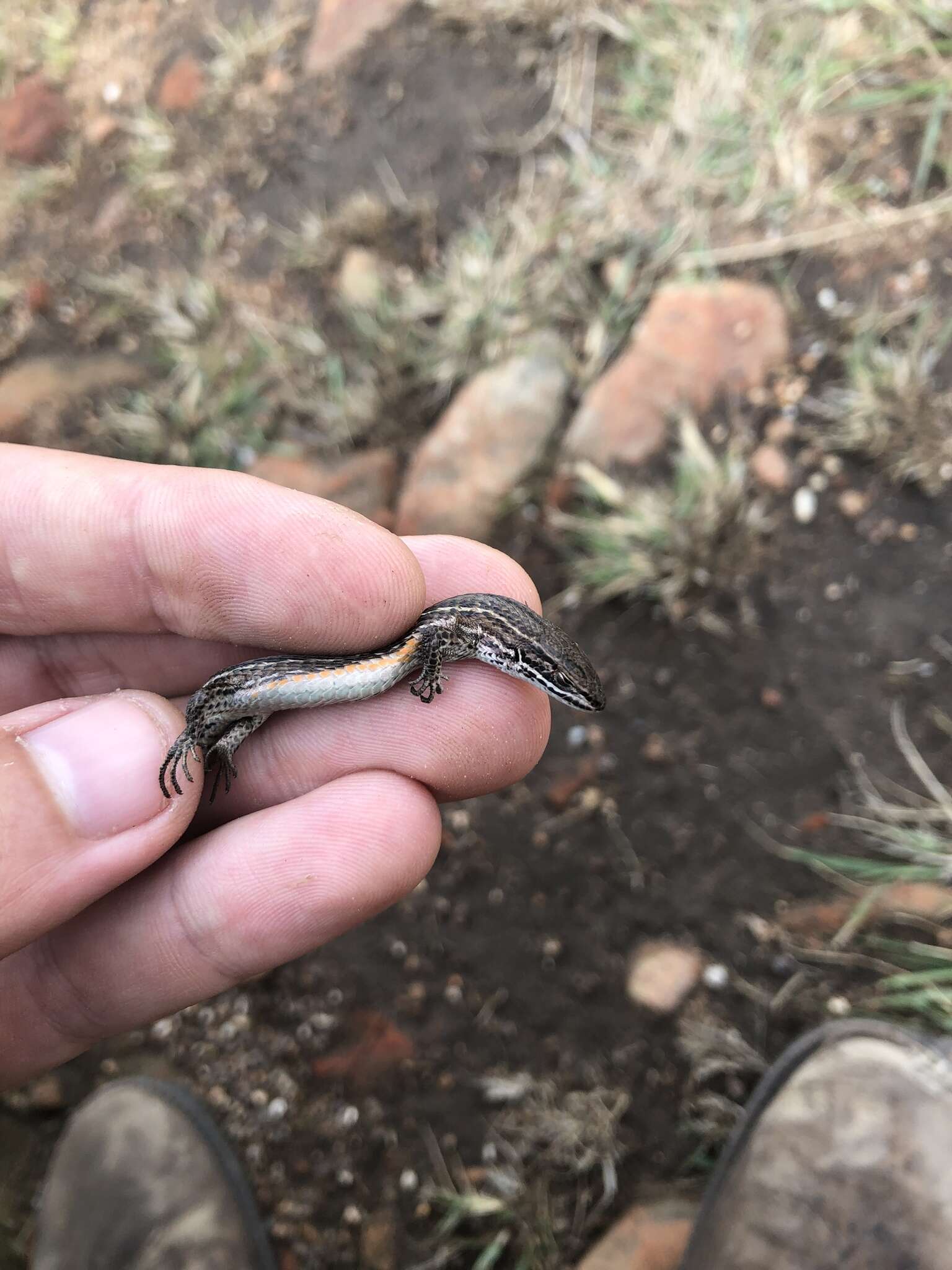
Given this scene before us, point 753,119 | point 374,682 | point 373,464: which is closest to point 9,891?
point 374,682

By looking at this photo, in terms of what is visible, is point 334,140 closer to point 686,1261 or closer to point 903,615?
point 903,615

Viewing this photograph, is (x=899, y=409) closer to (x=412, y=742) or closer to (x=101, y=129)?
(x=412, y=742)

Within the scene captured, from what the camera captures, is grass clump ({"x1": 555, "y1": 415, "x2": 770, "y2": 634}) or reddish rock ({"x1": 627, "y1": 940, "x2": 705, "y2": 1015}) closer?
reddish rock ({"x1": 627, "y1": 940, "x2": 705, "y2": 1015})

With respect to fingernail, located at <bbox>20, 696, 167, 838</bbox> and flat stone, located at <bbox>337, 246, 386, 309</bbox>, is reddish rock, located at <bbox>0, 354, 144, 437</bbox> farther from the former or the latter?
fingernail, located at <bbox>20, 696, 167, 838</bbox>

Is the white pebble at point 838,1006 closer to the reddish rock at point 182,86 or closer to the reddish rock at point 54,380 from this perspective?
the reddish rock at point 54,380

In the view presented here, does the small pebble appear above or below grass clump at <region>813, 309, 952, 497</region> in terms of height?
below

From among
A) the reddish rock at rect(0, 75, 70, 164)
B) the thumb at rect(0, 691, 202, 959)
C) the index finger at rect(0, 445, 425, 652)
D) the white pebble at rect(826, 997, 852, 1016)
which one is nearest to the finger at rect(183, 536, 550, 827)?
the index finger at rect(0, 445, 425, 652)

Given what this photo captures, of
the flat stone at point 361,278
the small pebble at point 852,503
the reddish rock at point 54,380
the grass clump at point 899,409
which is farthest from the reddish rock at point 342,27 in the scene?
the small pebble at point 852,503
